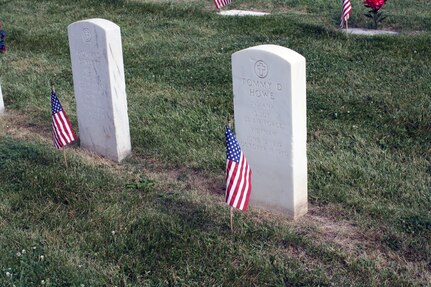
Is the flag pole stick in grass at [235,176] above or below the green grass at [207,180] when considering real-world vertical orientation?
above

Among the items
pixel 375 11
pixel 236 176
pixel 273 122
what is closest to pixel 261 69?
pixel 273 122

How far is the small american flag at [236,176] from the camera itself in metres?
5.62

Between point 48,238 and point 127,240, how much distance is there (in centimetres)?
67

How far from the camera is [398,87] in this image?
909 centimetres

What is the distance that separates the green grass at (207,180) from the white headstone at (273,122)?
0.26 metres

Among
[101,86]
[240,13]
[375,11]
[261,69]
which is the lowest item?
[240,13]

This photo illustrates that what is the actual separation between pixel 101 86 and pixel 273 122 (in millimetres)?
2382

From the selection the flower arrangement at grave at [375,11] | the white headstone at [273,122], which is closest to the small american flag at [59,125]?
the white headstone at [273,122]

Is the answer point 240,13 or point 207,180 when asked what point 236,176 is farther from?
point 240,13

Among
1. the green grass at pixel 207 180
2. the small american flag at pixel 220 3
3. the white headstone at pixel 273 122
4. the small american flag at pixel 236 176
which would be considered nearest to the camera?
the green grass at pixel 207 180

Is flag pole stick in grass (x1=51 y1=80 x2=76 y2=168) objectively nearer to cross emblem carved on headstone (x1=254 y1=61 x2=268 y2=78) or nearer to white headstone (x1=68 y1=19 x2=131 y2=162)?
white headstone (x1=68 y1=19 x2=131 y2=162)

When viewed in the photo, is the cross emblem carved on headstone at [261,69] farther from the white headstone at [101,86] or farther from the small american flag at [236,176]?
the white headstone at [101,86]

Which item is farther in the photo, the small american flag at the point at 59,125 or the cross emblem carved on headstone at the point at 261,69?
the small american flag at the point at 59,125

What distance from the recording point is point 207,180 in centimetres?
692
